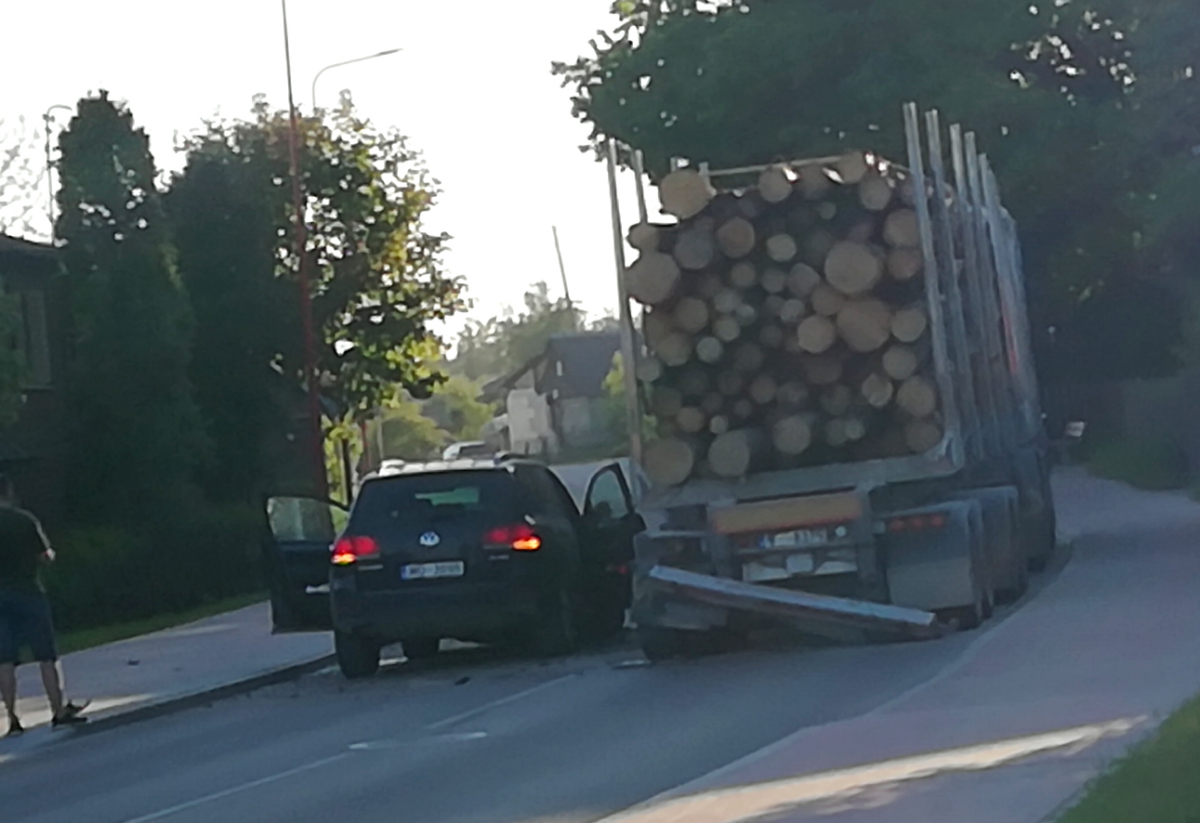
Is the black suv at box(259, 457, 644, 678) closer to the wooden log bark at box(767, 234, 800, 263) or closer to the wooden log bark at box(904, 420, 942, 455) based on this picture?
the wooden log bark at box(767, 234, 800, 263)

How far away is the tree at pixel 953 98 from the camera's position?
32156mm

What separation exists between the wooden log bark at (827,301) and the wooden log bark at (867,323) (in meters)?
0.06

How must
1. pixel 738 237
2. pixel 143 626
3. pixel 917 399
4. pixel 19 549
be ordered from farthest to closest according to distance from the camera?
pixel 143 626, pixel 738 237, pixel 917 399, pixel 19 549

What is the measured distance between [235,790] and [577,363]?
10888 cm

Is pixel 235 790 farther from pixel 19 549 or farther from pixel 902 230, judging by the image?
pixel 902 230

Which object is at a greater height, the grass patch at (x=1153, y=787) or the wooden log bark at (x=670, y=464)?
the wooden log bark at (x=670, y=464)

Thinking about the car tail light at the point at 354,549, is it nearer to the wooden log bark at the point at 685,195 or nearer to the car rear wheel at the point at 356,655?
the car rear wheel at the point at 356,655

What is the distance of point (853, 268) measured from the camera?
763 inches

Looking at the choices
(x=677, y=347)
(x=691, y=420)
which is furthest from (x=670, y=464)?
(x=677, y=347)

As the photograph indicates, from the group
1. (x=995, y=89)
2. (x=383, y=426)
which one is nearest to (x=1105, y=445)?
(x=995, y=89)

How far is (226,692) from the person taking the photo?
21.1 m

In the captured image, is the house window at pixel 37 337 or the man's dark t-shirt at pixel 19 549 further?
the house window at pixel 37 337

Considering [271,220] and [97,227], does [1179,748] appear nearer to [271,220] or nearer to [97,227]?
[97,227]

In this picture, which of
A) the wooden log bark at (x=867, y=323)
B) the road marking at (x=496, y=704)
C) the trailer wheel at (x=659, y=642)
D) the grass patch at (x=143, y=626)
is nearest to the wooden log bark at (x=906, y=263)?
the wooden log bark at (x=867, y=323)
